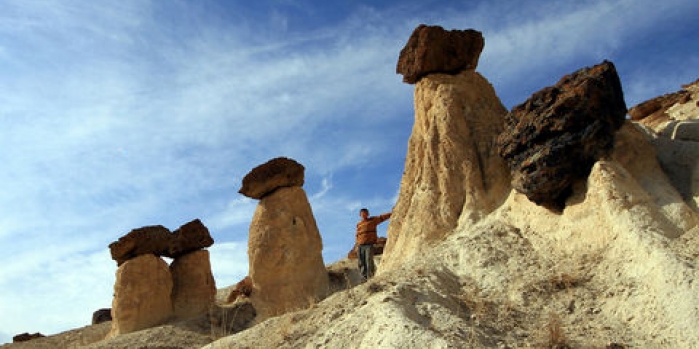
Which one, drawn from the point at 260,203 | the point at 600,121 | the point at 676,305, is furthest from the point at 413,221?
the point at 260,203

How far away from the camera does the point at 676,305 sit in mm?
5488

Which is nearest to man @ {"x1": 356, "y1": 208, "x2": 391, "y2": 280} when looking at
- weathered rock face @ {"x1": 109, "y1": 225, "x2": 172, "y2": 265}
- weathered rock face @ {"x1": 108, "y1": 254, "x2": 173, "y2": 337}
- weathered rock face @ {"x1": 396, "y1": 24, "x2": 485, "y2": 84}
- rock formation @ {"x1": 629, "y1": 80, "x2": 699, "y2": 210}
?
weathered rock face @ {"x1": 396, "y1": 24, "x2": 485, "y2": 84}

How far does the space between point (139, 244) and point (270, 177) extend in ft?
12.8

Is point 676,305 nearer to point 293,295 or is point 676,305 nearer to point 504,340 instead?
point 504,340

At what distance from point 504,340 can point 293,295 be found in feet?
31.4

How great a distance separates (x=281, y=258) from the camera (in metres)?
15.3

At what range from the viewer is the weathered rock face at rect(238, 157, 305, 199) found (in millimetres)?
15789

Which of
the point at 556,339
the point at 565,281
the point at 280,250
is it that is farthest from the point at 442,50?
the point at 280,250

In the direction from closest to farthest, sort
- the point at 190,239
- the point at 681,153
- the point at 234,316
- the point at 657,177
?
the point at 657,177
the point at 681,153
the point at 234,316
the point at 190,239

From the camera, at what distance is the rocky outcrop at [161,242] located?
1633cm

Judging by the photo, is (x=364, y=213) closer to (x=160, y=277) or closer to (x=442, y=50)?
(x=442, y=50)

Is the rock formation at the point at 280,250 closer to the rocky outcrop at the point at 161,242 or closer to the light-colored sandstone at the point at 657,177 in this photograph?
the rocky outcrop at the point at 161,242

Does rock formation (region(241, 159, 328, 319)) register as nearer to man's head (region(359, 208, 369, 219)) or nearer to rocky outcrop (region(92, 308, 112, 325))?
man's head (region(359, 208, 369, 219))

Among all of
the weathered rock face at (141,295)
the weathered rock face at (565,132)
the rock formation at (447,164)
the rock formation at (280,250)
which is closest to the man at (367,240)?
the rock formation at (447,164)
